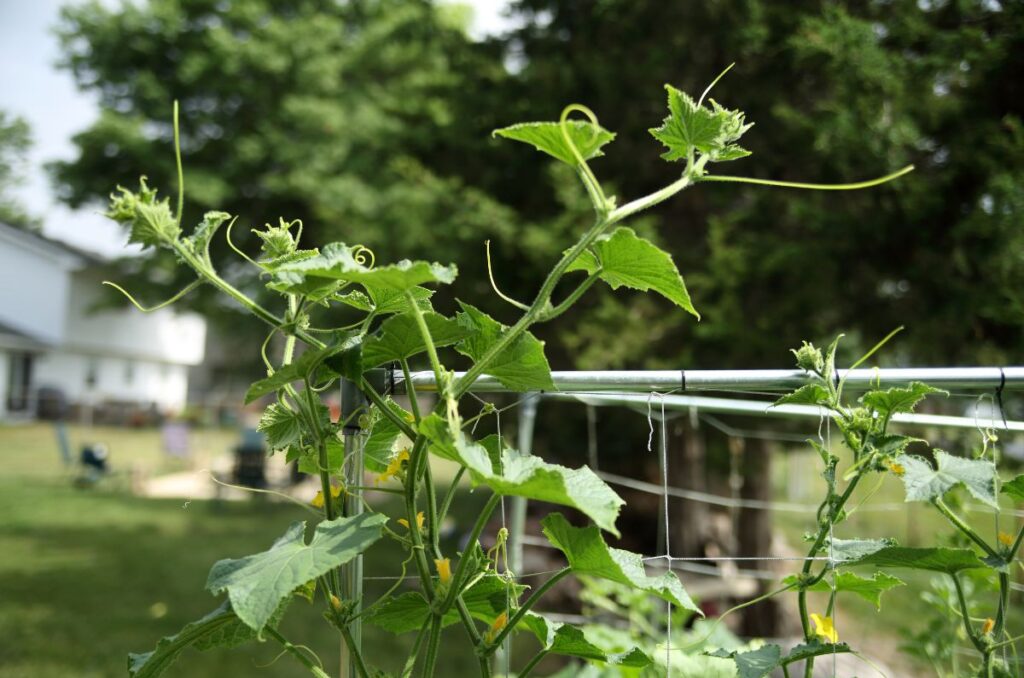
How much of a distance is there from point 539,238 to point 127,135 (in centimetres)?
809

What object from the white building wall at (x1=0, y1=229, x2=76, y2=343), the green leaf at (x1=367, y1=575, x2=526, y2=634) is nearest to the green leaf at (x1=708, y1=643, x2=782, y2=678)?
the green leaf at (x1=367, y1=575, x2=526, y2=634)

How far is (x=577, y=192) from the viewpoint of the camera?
4477mm

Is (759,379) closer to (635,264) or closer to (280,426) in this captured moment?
(635,264)

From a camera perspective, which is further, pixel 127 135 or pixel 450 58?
pixel 127 135

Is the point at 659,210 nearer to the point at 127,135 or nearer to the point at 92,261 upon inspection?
the point at 127,135

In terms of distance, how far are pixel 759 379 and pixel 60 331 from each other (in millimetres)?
20413

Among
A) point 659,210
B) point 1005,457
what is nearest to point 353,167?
point 659,210

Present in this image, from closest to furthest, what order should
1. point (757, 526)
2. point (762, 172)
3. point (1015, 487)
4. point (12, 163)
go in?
point (1015, 487), point (762, 172), point (757, 526), point (12, 163)

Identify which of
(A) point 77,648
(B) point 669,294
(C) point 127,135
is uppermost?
(C) point 127,135

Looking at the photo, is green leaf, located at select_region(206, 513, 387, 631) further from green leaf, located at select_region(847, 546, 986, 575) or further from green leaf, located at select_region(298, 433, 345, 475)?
green leaf, located at select_region(847, 546, 986, 575)

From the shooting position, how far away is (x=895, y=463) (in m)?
0.78

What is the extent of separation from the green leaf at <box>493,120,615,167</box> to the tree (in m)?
17.7

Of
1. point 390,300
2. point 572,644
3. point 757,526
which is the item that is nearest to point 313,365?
point 390,300

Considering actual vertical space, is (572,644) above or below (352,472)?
below
